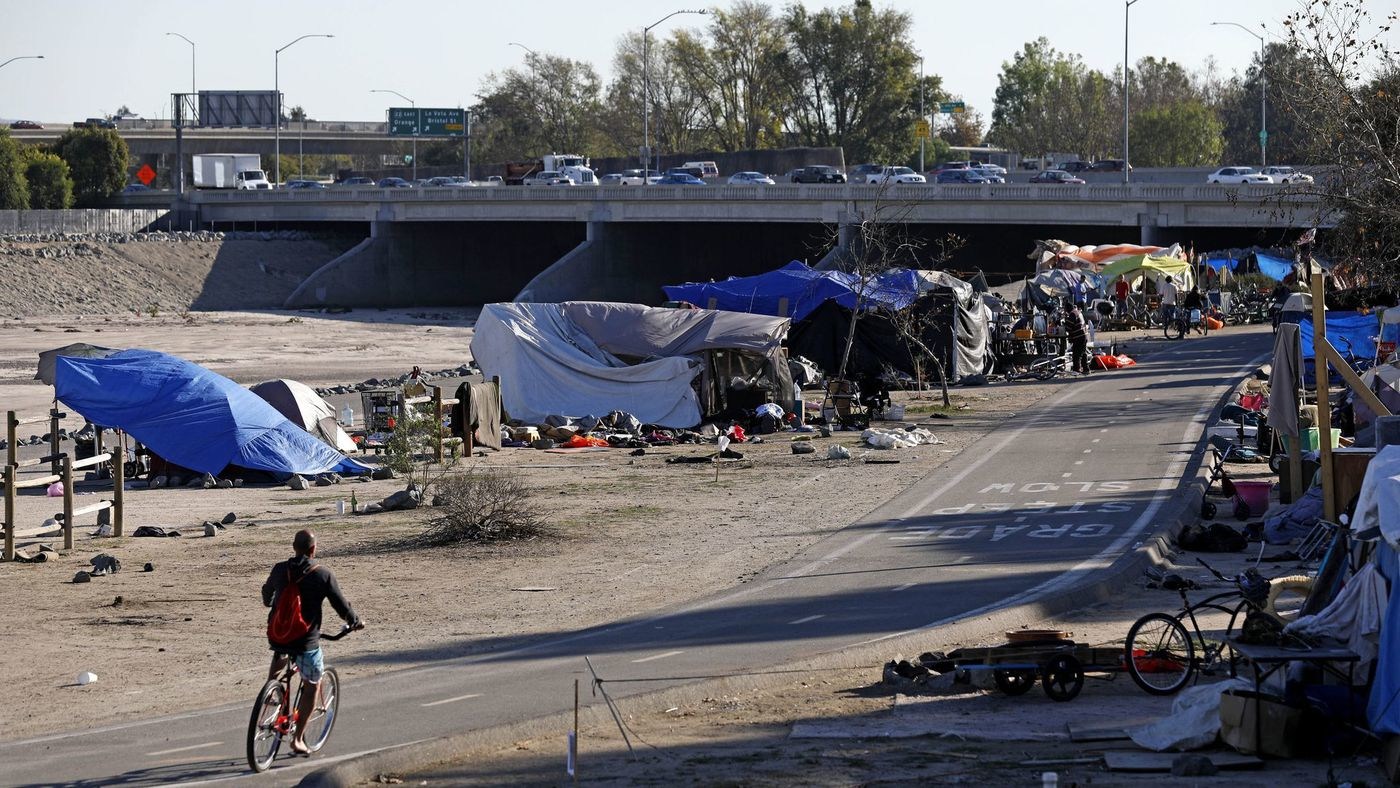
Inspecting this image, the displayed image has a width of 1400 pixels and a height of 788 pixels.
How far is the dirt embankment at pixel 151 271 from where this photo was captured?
7356 centimetres

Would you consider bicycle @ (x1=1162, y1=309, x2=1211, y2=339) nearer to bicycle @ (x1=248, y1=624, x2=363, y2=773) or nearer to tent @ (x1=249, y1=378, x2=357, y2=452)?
tent @ (x1=249, y1=378, x2=357, y2=452)

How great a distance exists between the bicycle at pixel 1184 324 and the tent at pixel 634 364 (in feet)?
72.4

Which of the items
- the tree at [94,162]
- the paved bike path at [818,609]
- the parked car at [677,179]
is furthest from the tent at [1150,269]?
the tree at [94,162]

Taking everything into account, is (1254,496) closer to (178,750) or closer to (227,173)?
(178,750)

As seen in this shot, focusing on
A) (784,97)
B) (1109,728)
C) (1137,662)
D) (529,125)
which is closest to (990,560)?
(1137,662)

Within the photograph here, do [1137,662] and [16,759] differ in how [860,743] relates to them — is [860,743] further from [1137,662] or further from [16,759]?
[16,759]

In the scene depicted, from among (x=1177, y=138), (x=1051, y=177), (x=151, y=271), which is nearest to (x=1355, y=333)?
(x=1051, y=177)

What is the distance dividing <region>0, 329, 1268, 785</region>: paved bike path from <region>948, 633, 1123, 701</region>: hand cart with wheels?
1.69 meters

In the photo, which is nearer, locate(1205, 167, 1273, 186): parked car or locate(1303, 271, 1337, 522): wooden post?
locate(1303, 271, 1337, 522): wooden post

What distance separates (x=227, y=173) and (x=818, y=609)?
324ft

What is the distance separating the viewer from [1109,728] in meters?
10.5

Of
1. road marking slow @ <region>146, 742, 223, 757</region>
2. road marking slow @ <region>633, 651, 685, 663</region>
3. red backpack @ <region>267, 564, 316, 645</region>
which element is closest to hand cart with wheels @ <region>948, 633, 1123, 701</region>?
road marking slow @ <region>633, 651, 685, 663</region>

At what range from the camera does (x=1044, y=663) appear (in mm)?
11383

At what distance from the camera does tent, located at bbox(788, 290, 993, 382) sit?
3872 cm
